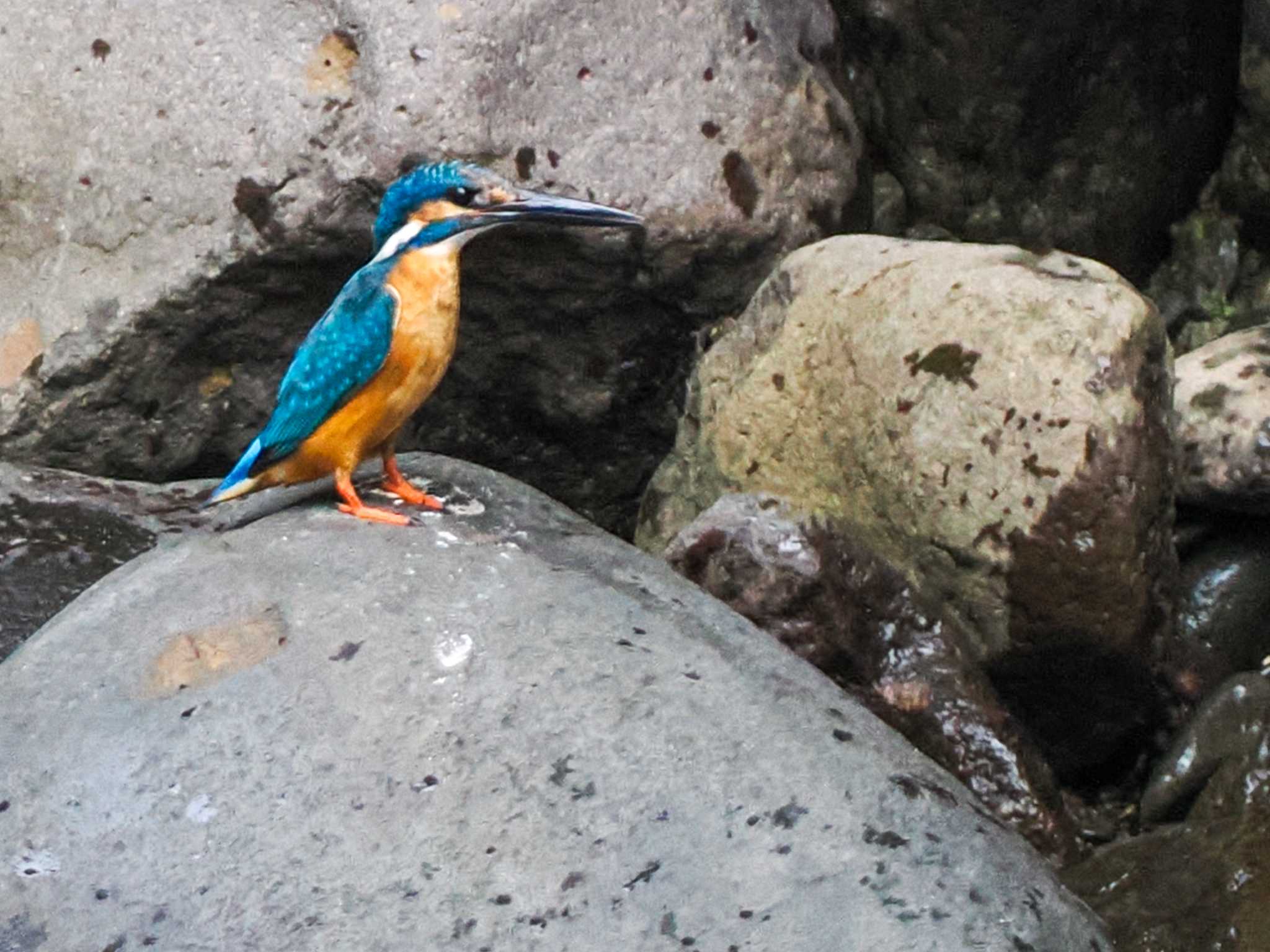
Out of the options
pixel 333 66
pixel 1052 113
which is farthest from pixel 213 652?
pixel 1052 113

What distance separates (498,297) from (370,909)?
9.43 ft

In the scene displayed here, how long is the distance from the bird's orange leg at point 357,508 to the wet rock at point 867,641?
1.00m

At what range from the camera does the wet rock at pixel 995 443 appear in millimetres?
4559

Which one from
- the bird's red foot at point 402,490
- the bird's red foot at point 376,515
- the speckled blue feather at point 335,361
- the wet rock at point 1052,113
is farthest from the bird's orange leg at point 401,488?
the wet rock at point 1052,113

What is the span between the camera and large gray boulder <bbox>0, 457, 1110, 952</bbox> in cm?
292

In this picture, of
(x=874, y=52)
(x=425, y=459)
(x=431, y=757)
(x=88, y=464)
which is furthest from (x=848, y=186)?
(x=431, y=757)

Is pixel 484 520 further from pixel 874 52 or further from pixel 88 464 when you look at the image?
pixel 874 52

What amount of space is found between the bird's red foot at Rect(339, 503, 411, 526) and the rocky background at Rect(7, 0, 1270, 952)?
953 mm

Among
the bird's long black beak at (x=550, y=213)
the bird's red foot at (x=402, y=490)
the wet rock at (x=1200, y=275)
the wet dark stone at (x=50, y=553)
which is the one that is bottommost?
the wet rock at (x=1200, y=275)

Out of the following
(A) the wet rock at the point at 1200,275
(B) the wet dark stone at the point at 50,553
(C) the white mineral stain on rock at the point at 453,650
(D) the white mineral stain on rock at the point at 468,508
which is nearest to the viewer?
(C) the white mineral stain on rock at the point at 453,650

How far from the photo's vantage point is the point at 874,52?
6.43 m

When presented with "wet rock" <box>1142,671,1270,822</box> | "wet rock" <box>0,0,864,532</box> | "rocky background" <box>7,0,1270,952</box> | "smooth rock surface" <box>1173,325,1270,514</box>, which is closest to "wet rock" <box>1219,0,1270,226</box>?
"rocky background" <box>7,0,1270,952</box>

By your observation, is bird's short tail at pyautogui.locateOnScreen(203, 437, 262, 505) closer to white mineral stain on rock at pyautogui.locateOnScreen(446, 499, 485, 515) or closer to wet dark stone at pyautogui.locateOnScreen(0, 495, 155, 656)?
white mineral stain on rock at pyautogui.locateOnScreen(446, 499, 485, 515)

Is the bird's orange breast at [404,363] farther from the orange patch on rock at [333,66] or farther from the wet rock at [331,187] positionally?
the orange patch on rock at [333,66]
